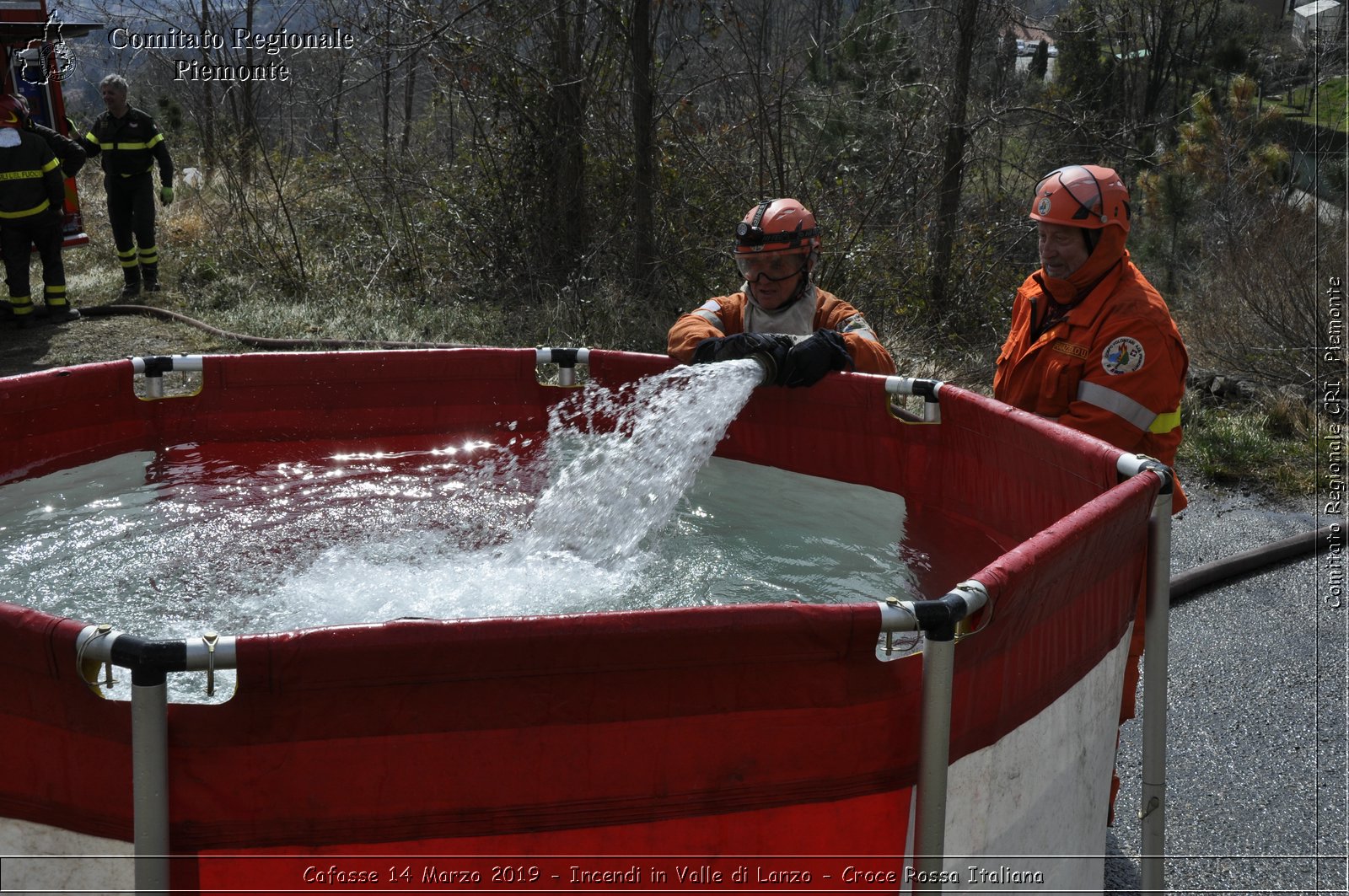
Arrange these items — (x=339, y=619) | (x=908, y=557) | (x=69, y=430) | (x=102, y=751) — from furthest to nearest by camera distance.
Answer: (x=69, y=430), (x=908, y=557), (x=339, y=619), (x=102, y=751)

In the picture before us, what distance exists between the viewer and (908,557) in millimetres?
4191

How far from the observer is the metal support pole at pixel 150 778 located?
1653mm

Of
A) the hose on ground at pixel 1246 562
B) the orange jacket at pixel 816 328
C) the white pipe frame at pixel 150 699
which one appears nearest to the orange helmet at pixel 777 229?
the orange jacket at pixel 816 328

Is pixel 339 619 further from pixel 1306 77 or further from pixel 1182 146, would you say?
pixel 1306 77

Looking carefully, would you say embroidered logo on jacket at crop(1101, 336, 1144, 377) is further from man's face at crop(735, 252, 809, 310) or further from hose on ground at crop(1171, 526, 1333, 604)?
hose on ground at crop(1171, 526, 1333, 604)

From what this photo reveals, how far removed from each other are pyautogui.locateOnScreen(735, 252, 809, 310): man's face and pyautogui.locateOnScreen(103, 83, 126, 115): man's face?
8.66 metres

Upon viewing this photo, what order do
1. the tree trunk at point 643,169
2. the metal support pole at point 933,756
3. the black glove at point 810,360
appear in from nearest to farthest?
the metal support pole at point 933,756, the black glove at point 810,360, the tree trunk at point 643,169

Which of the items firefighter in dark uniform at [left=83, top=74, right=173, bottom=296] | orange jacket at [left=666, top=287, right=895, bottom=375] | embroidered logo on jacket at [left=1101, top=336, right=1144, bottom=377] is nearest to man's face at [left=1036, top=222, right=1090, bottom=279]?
embroidered logo on jacket at [left=1101, top=336, right=1144, bottom=377]

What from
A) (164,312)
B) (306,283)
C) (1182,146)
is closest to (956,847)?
(164,312)

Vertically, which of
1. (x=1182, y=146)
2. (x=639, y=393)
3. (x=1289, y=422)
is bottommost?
(x=1289, y=422)

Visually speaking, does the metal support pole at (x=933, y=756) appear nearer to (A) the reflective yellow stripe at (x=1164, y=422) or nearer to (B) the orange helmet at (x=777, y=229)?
(A) the reflective yellow stripe at (x=1164, y=422)

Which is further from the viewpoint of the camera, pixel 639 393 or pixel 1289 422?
pixel 1289 422

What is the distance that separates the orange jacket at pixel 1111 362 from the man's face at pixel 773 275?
4.19 ft

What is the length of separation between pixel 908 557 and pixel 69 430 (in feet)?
10.8
